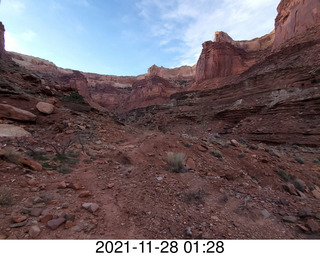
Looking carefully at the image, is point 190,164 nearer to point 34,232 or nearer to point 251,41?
point 34,232

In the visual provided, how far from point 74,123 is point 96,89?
55.8 meters

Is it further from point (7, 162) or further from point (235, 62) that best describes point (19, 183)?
point (235, 62)

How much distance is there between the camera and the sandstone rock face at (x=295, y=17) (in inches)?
906

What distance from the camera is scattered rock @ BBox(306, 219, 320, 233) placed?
2.39 metres

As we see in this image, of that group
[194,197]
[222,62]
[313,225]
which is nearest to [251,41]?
[222,62]

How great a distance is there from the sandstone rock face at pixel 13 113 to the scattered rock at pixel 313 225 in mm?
9320

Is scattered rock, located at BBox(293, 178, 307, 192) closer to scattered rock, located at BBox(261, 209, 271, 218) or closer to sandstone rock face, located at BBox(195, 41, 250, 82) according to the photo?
scattered rock, located at BBox(261, 209, 271, 218)

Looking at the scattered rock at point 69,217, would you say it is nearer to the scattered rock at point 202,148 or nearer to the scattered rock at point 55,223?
the scattered rock at point 55,223

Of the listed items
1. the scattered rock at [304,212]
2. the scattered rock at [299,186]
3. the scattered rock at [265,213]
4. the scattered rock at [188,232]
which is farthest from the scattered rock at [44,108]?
the scattered rock at [299,186]

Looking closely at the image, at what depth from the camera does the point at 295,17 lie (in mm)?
26188

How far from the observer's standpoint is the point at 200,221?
2504 millimetres

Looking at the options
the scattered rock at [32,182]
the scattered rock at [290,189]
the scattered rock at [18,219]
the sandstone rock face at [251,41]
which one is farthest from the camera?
the sandstone rock face at [251,41]

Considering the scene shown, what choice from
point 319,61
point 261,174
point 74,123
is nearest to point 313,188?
point 261,174

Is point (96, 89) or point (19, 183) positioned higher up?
point (96, 89)
